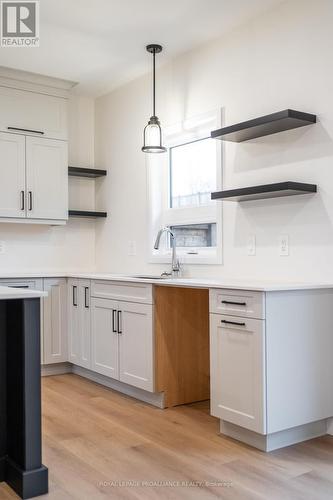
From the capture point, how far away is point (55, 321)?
14.3 ft

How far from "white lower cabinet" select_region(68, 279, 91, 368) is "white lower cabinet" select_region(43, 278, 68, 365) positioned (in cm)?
5

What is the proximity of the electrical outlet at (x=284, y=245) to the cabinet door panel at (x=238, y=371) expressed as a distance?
0.64 m

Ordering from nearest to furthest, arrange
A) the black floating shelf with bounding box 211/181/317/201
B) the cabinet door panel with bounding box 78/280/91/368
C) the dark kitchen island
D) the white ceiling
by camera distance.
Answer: the dark kitchen island
the black floating shelf with bounding box 211/181/317/201
the white ceiling
the cabinet door panel with bounding box 78/280/91/368

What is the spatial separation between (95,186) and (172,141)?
1.26 meters

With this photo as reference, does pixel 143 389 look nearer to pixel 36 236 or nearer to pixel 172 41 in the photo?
pixel 36 236

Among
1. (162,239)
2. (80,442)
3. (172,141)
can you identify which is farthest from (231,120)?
(80,442)

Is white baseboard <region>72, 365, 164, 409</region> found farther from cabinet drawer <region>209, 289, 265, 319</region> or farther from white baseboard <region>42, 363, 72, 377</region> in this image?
cabinet drawer <region>209, 289, 265, 319</region>

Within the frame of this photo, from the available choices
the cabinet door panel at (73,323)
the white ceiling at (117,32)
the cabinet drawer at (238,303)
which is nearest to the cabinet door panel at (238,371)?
the cabinet drawer at (238,303)

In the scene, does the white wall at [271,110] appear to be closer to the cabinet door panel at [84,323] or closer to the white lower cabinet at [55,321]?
the cabinet door panel at [84,323]

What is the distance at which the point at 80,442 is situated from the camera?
2799 millimetres

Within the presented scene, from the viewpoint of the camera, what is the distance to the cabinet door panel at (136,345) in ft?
11.2

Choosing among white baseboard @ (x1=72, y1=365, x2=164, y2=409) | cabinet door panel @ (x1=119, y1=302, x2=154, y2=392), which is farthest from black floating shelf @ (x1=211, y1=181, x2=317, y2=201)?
white baseboard @ (x1=72, y1=365, x2=164, y2=409)

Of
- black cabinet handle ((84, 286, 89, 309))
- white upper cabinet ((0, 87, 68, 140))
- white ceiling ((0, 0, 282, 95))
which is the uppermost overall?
white ceiling ((0, 0, 282, 95))

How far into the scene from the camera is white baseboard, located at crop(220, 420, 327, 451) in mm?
2639
